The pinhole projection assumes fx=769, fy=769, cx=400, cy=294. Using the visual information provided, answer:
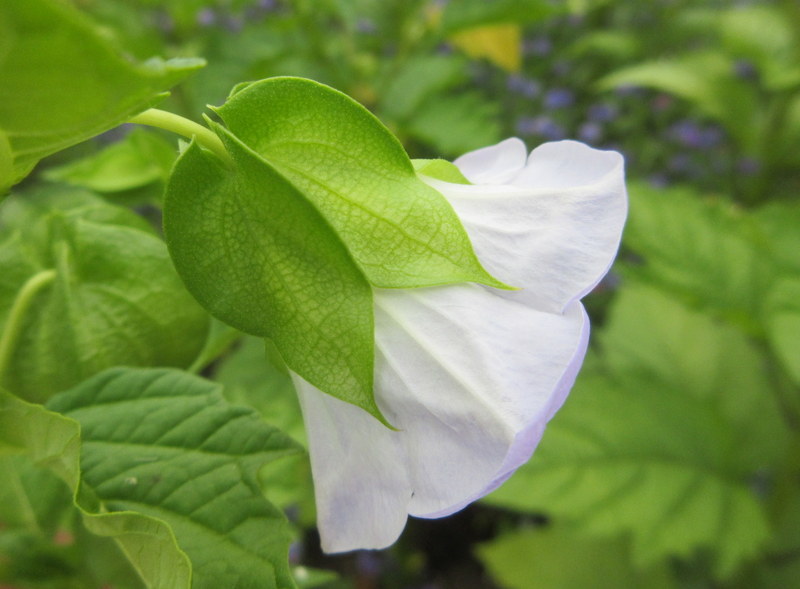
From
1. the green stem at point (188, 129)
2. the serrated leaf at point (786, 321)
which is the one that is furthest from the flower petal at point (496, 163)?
the serrated leaf at point (786, 321)

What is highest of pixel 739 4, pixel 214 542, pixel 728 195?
pixel 214 542

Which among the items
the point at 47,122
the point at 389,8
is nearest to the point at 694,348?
the point at 389,8

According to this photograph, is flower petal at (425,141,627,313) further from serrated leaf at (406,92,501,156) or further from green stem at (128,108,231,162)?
serrated leaf at (406,92,501,156)

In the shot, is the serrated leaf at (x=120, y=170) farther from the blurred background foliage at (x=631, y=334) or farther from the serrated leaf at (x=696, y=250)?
the serrated leaf at (x=696, y=250)

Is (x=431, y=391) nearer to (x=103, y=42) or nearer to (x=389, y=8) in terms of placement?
(x=103, y=42)

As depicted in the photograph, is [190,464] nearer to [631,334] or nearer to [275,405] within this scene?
[275,405]

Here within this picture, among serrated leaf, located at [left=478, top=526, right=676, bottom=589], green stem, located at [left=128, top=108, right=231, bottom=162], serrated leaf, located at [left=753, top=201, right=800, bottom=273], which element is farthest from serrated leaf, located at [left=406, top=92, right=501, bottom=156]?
green stem, located at [left=128, top=108, right=231, bottom=162]

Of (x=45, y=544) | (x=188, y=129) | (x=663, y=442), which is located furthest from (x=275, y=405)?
(x=663, y=442)

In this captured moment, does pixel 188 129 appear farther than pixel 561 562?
No
